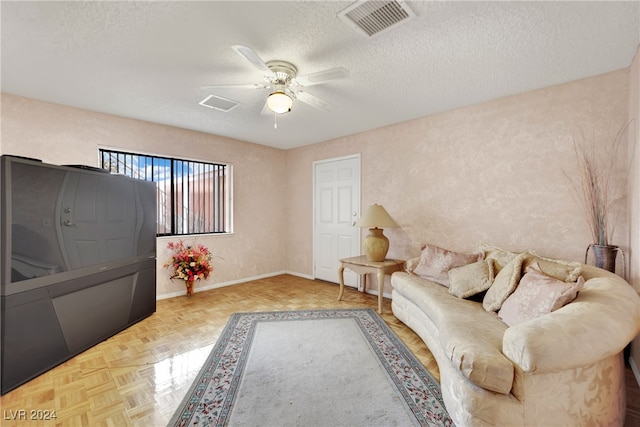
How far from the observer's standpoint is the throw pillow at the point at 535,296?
163cm

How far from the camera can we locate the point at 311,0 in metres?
1.59

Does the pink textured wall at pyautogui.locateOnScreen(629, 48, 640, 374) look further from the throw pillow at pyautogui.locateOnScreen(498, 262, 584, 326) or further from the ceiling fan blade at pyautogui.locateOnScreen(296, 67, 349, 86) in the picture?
the ceiling fan blade at pyautogui.locateOnScreen(296, 67, 349, 86)

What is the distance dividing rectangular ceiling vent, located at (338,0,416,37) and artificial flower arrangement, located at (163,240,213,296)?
3412 mm

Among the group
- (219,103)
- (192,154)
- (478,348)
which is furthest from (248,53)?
(192,154)

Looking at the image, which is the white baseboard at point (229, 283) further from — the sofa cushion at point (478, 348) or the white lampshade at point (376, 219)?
the sofa cushion at point (478, 348)

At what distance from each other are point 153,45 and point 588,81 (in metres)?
3.64

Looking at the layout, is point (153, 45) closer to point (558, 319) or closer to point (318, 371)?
point (318, 371)

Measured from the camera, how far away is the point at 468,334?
5.39 ft

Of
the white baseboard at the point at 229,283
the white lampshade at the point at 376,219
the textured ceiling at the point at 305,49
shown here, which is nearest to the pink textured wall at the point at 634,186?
the textured ceiling at the point at 305,49

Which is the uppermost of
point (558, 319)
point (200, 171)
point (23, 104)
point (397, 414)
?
point (23, 104)

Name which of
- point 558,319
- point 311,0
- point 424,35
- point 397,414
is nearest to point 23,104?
point 311,0

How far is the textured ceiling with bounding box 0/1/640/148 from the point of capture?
5.50 feet

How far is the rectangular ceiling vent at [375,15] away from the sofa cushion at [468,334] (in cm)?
196

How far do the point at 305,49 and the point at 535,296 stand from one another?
2.32 m
